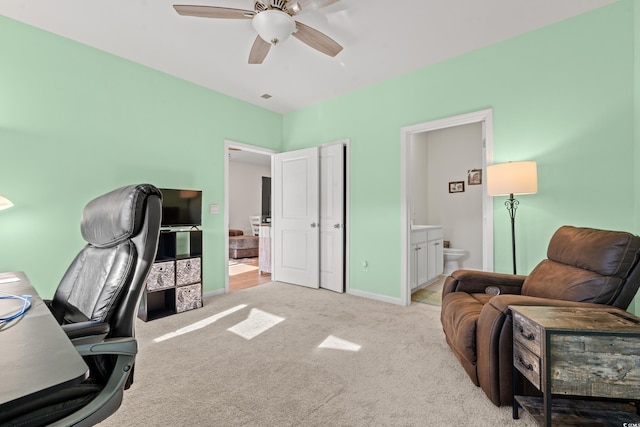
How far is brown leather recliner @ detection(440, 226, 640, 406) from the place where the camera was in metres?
1.59

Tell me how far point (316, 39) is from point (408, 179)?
185cm

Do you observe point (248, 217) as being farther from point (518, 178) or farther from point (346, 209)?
point (518, 178)

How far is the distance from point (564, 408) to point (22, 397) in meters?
2.11

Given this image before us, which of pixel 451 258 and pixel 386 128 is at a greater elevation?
pixel 386 128

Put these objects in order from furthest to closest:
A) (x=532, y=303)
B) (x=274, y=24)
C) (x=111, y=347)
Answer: (x=274, y=24) < (x=532, y=303) < (x=111, y=347)

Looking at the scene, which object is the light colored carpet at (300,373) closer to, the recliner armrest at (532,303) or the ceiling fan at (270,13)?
the recliner armrest at (532,303)

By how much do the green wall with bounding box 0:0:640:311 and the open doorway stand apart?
5.94 ft

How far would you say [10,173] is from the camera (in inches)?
99.4

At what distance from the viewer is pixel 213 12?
2025mm

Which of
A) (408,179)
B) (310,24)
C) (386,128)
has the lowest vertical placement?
(408,179)

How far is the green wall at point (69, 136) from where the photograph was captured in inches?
101

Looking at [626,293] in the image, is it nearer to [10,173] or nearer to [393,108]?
[393,108]

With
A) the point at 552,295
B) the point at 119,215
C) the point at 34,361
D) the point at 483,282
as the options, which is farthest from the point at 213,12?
the point at 552,295

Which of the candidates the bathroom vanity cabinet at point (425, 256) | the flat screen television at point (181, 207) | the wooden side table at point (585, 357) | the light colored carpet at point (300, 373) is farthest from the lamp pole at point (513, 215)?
the flat screen television at point (181, 207)
